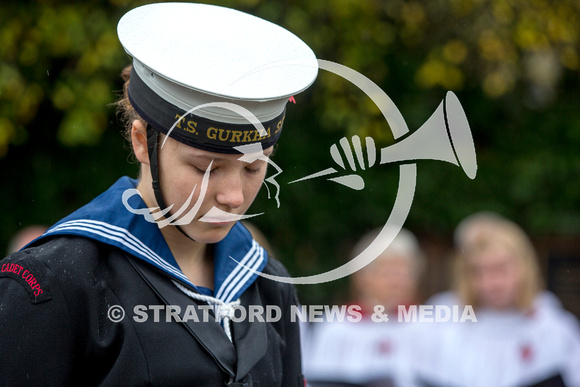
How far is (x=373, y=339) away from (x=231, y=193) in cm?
303

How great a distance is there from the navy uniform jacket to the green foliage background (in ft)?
10.6

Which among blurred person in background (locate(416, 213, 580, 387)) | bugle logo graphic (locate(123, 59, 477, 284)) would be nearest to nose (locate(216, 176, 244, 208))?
blurred person in background (locate(416, 213, 580, 387))

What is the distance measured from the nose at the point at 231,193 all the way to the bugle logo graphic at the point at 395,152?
121 inches

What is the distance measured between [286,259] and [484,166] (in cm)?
189

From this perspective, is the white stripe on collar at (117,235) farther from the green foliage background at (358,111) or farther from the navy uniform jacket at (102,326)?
the green foliage background at (358,111)

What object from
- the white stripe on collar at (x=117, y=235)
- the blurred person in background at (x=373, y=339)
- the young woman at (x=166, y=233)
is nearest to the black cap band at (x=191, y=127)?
the young woman at (x=166, y=233)

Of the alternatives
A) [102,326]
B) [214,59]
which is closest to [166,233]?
[102,326]

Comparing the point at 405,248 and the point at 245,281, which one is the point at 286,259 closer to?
the point at 405,248

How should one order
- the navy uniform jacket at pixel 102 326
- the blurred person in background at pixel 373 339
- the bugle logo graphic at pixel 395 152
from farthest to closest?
1. the bugle logo graphic at pixel 395 152
2. the blurred person in background at pixel 373 339
3. the navy uniform jacket at pixel 102 326

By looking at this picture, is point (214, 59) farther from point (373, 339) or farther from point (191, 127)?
point (373, 339)

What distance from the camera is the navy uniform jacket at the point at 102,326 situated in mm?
1440

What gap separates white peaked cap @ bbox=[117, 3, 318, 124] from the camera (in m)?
1.58

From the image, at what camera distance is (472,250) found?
422 cm

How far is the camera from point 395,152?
591cm
